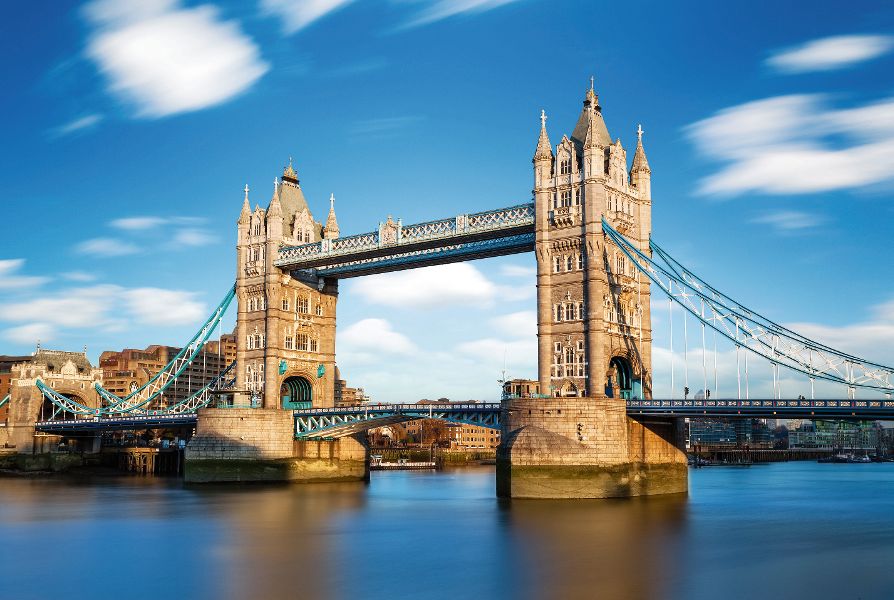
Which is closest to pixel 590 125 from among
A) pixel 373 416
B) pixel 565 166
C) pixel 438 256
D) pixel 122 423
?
pixel 565 166

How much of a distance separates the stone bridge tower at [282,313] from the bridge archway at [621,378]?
92.3 feet

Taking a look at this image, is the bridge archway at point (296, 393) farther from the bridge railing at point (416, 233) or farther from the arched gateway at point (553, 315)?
the bridge railing at point (416, 233)

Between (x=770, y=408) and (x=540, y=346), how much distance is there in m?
15.2

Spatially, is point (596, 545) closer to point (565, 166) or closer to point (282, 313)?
point (565, 166)

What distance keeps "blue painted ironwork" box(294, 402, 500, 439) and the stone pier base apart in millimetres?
1609

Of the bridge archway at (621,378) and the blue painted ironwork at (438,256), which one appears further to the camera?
the blue painted ironwork at (438,256)

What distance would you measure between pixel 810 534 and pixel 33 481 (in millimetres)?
72024

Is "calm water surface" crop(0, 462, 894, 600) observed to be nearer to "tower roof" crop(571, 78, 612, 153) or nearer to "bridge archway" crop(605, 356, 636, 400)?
"bridge archway" crop(605, 356, 636, 400)

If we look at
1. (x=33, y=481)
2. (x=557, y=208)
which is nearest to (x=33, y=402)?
(x=33, y=481)

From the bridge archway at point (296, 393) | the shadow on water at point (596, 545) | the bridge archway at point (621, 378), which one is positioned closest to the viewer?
the shadow on water at point (596, 545)

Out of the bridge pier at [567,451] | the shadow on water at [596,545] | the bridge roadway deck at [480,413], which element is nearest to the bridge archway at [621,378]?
the bridge roadway deck at [480,413]

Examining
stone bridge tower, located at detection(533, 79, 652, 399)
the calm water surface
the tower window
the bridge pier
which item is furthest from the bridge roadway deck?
the tower window

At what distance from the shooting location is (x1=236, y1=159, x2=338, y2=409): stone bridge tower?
76.8m

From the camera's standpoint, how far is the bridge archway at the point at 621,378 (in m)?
59.1
